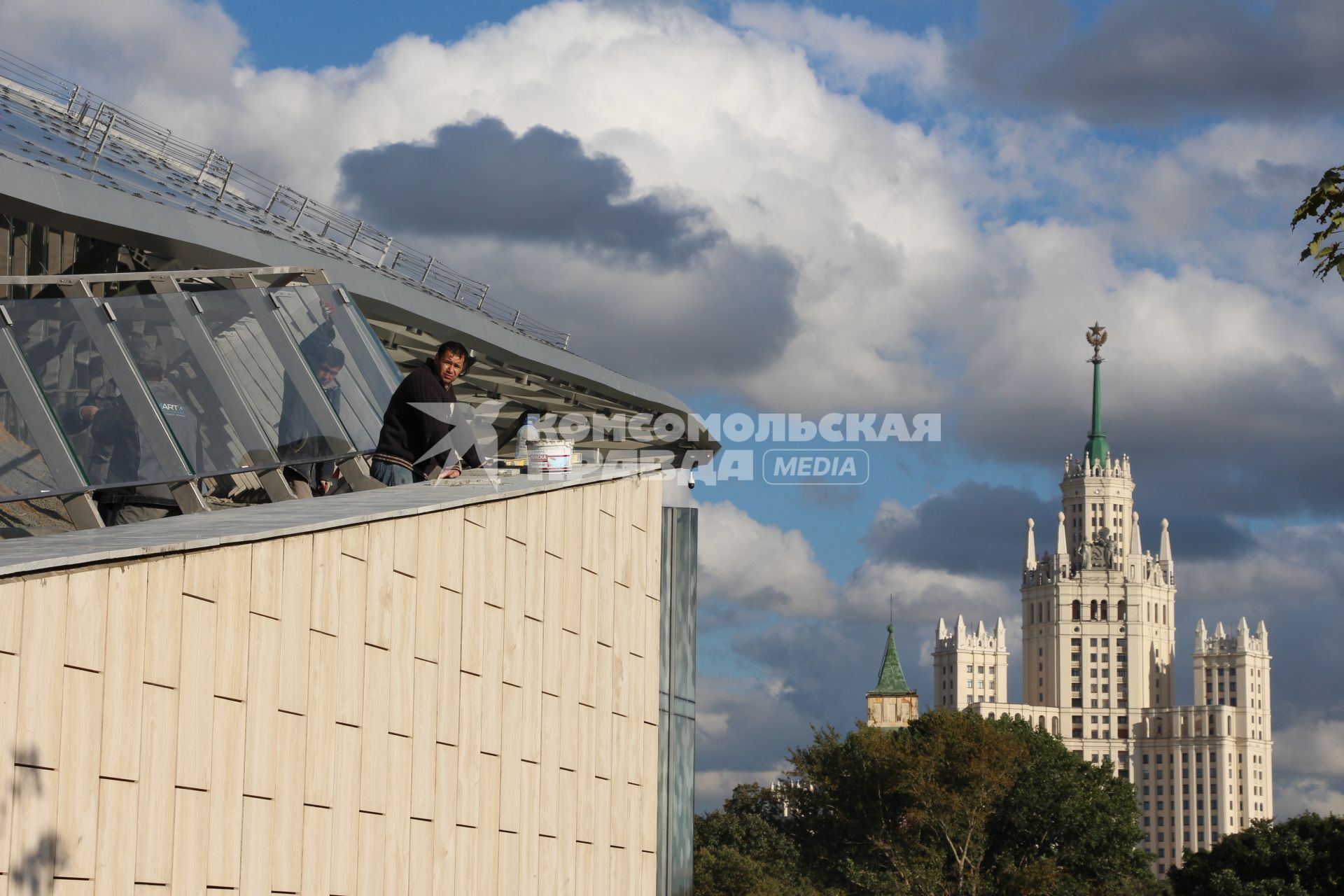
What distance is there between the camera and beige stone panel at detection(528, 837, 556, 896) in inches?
541

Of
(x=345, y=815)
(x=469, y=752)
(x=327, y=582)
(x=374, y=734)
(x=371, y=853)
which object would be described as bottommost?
(x=371, y=853)

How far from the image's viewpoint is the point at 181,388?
39.0 feet

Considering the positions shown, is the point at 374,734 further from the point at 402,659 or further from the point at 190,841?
the point at 190,841

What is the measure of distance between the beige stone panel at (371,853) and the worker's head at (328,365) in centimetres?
461

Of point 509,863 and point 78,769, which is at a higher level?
point 78,769

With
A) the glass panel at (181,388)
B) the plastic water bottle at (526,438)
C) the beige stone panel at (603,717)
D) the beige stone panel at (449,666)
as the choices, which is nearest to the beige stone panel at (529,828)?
the beige stone panel at (449,666)

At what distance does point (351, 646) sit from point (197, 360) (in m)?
3.07

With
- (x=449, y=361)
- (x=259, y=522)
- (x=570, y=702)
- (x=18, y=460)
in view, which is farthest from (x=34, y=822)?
(x=570, y=702)

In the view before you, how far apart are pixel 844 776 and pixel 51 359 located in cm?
7326

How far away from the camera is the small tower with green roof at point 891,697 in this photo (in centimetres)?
17462

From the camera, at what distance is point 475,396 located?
36156mm

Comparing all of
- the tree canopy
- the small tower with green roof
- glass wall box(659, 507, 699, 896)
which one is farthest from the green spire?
glass wall box(659, 507, 699, 896)

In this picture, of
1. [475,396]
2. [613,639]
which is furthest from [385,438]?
[475,396]

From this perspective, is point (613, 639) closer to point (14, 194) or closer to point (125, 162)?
point (14, 194)
